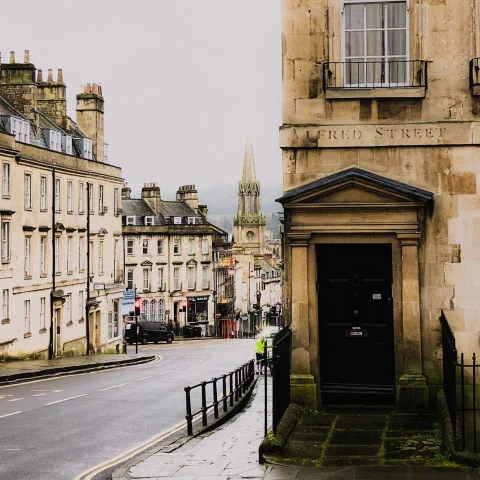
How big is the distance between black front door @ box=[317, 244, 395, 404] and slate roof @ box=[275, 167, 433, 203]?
3.71ft

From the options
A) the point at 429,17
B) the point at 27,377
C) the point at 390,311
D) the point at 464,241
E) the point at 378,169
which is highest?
the point at 429,17

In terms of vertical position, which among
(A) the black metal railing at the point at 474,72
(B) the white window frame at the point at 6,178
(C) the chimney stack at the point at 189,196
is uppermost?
(C) the chimney stack at the point at 189,196

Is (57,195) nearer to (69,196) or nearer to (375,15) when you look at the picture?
(69,196)

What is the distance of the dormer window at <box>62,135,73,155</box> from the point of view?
5153cm

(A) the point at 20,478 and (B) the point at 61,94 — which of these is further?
(B) the point at 61,94

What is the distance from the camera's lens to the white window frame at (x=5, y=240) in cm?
4029

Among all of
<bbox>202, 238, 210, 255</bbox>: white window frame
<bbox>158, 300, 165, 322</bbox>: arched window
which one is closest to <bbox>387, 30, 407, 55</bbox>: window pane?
<bbox>158, 300, 165, 322</bbox>: arched window

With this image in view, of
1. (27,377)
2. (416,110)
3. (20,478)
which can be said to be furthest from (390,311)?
(27,377)

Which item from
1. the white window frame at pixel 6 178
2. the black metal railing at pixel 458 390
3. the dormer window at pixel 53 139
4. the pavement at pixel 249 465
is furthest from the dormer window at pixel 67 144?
the black metal railing at pixel 458 390

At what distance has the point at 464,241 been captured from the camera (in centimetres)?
1409

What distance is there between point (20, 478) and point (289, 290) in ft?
16.0

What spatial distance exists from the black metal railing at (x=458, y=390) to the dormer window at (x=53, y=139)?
3803 cm

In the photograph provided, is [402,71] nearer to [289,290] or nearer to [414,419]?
[289,290]

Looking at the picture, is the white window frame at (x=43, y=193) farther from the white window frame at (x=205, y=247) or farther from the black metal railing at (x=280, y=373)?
the white window frame at (x=205, y=247)
